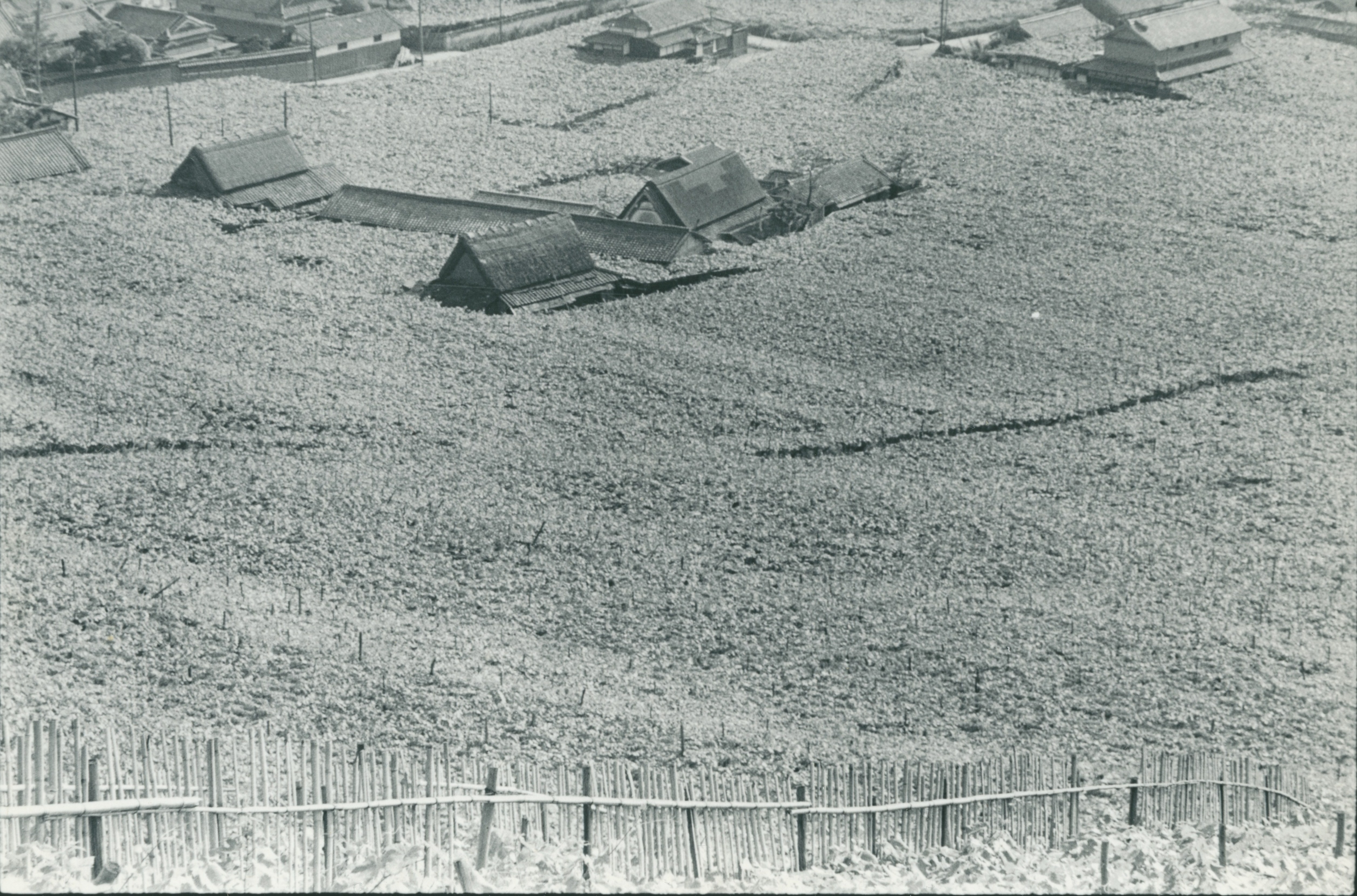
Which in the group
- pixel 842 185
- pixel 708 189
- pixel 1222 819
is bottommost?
pixel 1222 819

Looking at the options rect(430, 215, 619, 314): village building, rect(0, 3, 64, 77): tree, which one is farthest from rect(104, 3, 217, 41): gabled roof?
rect(430, 215, 619, 314): village building

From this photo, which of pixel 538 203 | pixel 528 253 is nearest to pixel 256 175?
pixel 538 203

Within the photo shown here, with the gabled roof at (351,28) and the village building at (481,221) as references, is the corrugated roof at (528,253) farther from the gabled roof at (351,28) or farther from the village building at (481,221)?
the gabled roof at (351,28)

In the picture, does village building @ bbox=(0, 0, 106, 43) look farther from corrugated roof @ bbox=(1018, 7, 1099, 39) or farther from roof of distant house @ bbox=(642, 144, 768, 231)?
corrugated roof @ bbox=(1018, 7, 1099, 39)

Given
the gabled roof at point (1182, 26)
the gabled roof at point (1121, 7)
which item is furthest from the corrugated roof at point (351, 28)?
the gabled roof at point (1121, 7)

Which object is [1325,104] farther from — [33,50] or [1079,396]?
[33,50]

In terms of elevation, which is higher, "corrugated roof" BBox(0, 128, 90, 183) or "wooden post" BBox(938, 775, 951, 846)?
"corrugated roof" BBox(0, 128, 90, 183)

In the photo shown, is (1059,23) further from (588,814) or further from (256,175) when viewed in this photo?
(588,814)
